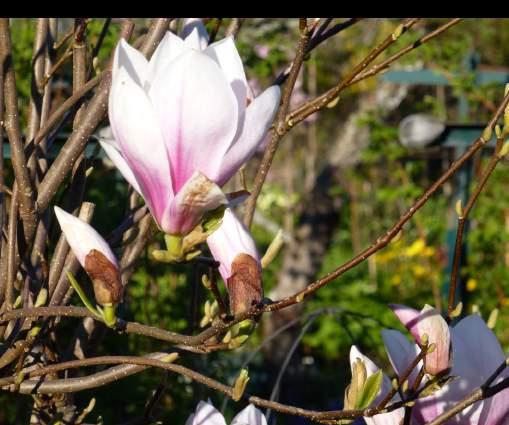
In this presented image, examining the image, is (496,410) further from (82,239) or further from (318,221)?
(318,221)

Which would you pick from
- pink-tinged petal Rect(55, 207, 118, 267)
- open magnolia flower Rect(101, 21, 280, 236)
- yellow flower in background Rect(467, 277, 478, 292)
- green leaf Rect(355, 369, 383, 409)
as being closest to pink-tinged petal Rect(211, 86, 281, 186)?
open magnolia flower Rect(101, 21, 280, 236)

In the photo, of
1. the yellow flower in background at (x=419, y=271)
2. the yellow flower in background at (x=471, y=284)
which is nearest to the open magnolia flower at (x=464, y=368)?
the yellow flower in background at (x=471, y=284)

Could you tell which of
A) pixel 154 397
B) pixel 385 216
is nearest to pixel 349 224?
pixel 385 216

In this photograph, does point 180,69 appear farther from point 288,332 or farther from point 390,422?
point 288,332

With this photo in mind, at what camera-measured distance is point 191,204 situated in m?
0.69

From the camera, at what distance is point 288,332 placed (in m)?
4.83

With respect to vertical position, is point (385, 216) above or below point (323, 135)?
below

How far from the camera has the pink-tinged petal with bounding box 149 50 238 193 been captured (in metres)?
0.68

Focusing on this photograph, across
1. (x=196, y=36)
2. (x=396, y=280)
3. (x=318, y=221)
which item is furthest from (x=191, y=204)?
(x=396, y=280)

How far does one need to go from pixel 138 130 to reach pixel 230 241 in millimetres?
147

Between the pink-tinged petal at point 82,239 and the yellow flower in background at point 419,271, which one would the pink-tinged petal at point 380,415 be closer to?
the pink-tinged petal at point 82,239

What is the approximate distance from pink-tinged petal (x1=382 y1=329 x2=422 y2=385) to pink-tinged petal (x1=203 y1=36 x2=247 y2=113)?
29 cm

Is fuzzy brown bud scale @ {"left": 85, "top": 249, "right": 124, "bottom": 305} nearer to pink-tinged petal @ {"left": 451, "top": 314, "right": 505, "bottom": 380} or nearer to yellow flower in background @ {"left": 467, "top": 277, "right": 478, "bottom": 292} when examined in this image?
pink-tinged petal @ {"left": 451, "top": 314, "right": 505, "bottom": 380}
